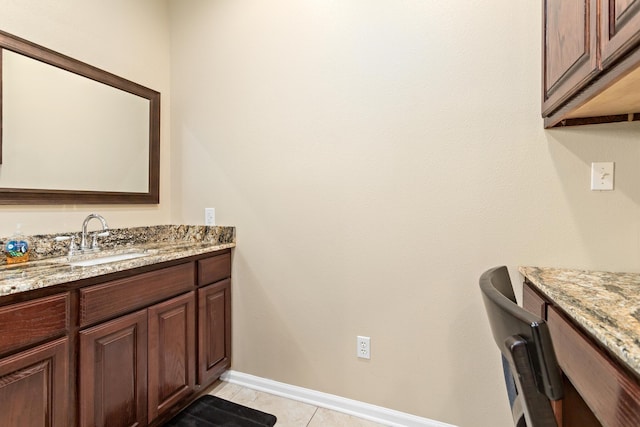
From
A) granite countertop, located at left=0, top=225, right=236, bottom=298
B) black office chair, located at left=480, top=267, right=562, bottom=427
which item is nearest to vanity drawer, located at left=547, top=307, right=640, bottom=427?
black office chair, located at left=480, top=267, right=562, bottom=427

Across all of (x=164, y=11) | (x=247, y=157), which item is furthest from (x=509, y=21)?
(x=164, y=11)

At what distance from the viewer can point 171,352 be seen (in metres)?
1.58

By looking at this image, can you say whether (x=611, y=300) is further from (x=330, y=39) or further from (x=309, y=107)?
(x=330, y=39)

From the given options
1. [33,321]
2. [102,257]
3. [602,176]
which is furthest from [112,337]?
[602,176]

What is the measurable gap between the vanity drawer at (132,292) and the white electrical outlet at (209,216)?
1.39ft

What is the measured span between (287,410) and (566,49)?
6.87 feet

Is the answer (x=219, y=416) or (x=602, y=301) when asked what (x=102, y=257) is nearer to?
(x=219, y=416)

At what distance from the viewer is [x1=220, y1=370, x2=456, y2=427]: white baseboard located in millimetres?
1584

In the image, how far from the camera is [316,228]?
69.7 inches

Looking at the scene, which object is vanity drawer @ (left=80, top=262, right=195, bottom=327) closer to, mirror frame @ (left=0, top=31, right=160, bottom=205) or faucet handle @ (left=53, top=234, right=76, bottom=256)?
faucet handle @ (left=53, top=234, right=76, bottom=256)

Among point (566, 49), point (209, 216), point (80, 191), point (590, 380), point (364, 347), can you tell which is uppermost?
point (566, 49)

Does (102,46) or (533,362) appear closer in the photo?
(533,362)

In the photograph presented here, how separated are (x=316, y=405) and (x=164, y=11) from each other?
277cm

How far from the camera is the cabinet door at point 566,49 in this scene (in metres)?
0.94
